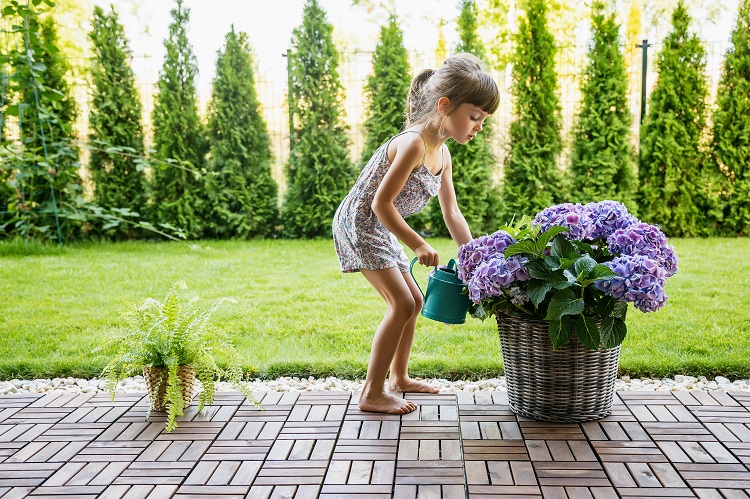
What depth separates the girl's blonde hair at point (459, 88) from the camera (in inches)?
114

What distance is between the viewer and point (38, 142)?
7.54 meters

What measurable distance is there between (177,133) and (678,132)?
5.44 m

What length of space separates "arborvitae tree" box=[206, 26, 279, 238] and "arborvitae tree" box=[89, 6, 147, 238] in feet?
2.70

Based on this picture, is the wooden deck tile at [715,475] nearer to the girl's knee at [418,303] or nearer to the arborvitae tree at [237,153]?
the girl's knee at [418,303]

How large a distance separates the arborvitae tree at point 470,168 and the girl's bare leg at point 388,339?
4.87 meters

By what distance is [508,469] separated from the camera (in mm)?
2422

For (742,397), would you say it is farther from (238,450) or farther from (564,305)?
(238,450)

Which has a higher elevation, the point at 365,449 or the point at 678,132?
the point at 678,132

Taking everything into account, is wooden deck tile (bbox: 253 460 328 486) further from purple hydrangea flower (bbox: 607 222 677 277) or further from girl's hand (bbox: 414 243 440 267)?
purple hydrangea flower (bbox: 607 222 677 277)

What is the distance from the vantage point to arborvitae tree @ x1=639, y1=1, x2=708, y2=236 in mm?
7789

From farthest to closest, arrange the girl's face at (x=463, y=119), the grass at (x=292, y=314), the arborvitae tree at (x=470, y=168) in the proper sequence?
the arborvitae tree at (x=470, y=168)
the grass at (x=292, y=314)
the girl's face at (x=463, y=119)

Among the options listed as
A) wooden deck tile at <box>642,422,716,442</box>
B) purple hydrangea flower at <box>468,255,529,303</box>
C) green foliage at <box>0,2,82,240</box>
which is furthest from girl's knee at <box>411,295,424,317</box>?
green foliage at <box>0,2,82,240</box>

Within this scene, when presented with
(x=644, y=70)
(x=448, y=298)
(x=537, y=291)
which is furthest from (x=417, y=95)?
(x=644, y=70)

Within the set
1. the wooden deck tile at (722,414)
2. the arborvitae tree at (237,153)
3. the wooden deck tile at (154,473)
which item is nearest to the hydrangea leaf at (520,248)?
the wooden deck tile at (722,414)
